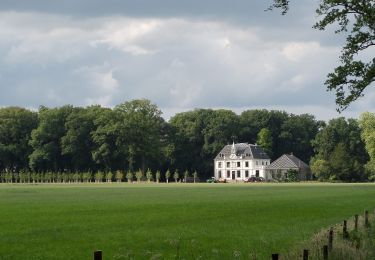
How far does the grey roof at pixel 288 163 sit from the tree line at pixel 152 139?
4740 millimetres

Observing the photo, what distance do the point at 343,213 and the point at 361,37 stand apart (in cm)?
1190

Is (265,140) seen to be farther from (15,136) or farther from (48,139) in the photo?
(15,136)

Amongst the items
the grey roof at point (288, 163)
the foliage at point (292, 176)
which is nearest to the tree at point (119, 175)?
the foliage at point (292, 176)

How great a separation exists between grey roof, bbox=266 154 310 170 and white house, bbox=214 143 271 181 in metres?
6.99

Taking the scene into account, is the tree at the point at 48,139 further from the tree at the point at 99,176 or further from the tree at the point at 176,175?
the tree at the point at 176,175

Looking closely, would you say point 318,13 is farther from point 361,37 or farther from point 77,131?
point 77,131

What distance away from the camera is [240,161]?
176 meters

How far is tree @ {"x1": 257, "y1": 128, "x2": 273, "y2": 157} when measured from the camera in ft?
551

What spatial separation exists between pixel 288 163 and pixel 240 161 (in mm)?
18159

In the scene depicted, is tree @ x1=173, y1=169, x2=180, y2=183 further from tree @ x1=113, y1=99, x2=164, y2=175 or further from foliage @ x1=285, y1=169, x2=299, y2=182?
foliage @ x1=285, y1=169, x2=299, y2=182

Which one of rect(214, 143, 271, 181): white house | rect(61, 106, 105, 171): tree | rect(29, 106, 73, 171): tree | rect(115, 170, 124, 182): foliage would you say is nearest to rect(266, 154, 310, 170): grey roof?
rect(214, 143, 271, 181): white house

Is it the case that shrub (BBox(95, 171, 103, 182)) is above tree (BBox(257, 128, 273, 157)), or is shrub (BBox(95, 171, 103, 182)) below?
Result: below

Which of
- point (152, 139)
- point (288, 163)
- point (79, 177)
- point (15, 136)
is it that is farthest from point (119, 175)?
point (288, 163)

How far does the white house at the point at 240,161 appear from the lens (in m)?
170
